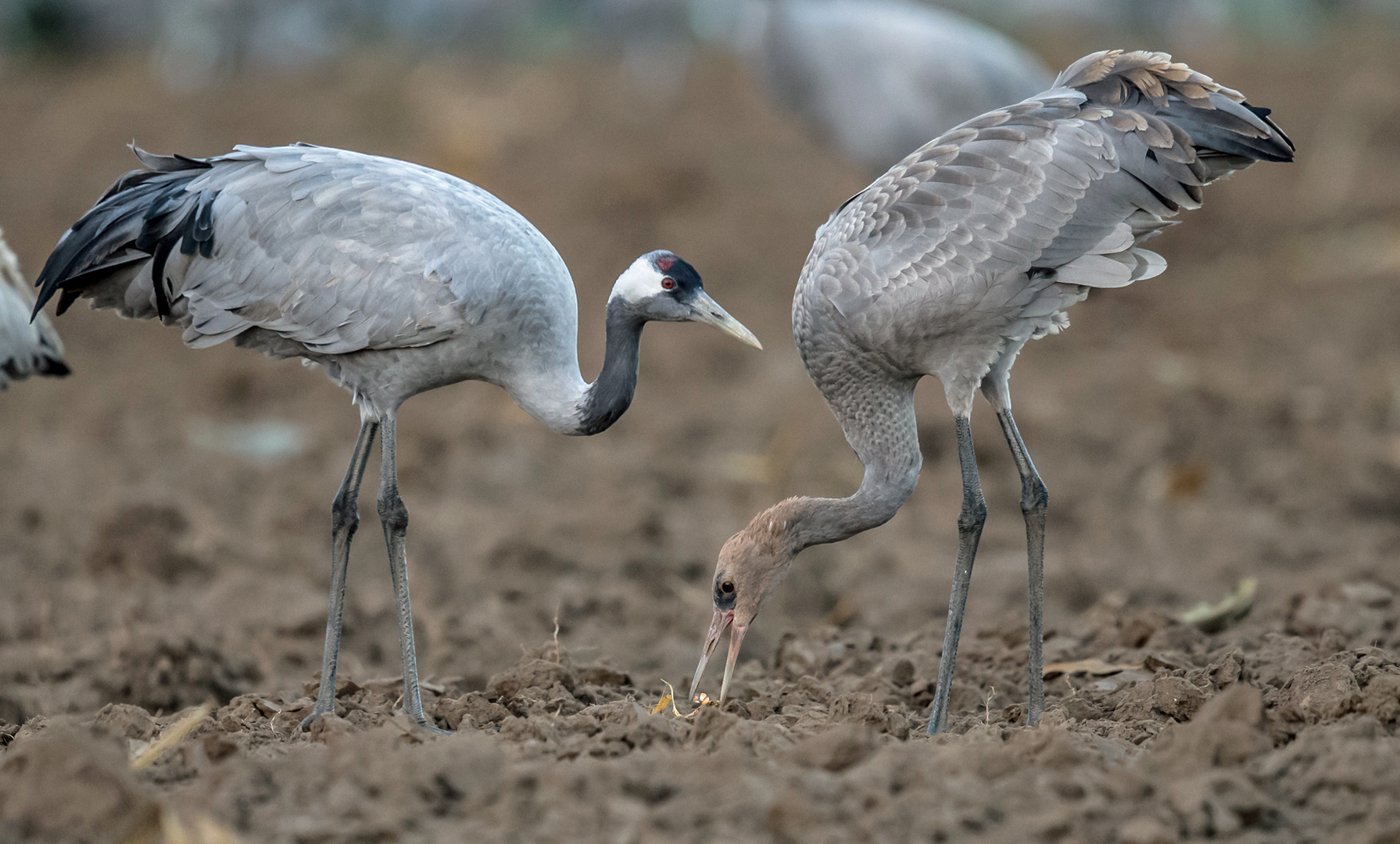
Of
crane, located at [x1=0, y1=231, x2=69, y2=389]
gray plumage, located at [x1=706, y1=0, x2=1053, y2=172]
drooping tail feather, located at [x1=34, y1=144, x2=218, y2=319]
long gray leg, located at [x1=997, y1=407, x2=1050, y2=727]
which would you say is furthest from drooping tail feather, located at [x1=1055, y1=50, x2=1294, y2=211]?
gray plumage, located at [x1=706, y1=0, x2=1053, y2=172]

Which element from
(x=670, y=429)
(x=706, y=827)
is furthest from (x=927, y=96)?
(x=706, y=827)

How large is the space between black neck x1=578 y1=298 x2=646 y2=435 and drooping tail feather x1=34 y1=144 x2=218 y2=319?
1.46m

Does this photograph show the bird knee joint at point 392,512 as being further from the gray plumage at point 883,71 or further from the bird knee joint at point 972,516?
the gray plumage at point 883,71

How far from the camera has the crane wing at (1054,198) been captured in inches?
186

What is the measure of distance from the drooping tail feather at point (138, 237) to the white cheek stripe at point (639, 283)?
4.84 feet

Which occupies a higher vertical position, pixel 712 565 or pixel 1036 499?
pixel 1036 499

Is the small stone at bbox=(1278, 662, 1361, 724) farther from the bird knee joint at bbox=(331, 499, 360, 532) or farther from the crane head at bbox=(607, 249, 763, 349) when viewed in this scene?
the bird knee joint at bbox=(331, 499, 360, 532)

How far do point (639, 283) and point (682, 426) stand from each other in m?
4.62

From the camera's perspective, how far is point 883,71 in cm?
1049

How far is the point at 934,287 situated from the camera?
186 inches

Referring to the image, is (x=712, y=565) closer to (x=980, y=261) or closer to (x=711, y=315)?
(x=711, y=315)

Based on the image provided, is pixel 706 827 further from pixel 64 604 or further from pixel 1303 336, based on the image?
pixel 1303 336

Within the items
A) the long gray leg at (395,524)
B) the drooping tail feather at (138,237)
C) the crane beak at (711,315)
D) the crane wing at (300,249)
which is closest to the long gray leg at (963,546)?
the crane beak at (711,315)

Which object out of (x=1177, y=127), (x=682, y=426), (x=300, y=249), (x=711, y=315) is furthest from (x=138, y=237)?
(x=682, y=426)
